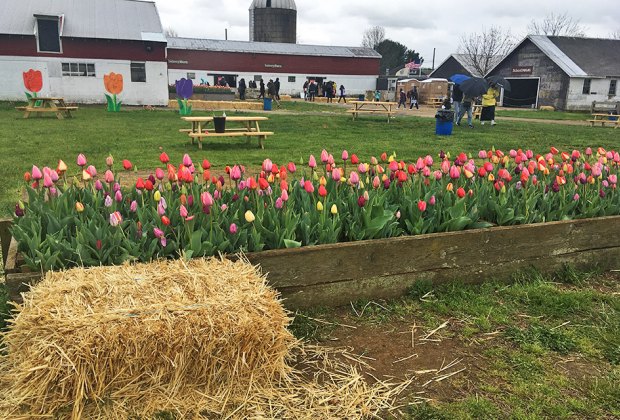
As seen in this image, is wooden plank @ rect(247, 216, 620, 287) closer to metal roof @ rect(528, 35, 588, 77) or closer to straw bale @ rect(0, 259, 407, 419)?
straw bale @ rect(0, 259, 407, 419)

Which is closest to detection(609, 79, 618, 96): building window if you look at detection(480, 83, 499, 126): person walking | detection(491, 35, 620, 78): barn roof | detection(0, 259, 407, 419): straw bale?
detection(491, 35, 620, 78): barn roof

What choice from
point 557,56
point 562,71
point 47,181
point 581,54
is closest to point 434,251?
point 47,181

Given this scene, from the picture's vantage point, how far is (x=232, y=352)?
8.35ft

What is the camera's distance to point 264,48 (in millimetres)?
50688

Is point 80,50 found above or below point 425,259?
above

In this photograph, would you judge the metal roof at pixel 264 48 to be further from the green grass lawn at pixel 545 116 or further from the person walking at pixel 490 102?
the person walking at pixel 490 102

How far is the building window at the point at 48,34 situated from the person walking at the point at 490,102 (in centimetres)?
2584

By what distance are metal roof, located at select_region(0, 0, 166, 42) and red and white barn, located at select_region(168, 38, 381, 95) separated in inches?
489

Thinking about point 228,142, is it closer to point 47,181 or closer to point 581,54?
point 47,181

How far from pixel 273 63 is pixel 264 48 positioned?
191 cm

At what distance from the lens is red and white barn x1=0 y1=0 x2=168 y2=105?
1222 inches

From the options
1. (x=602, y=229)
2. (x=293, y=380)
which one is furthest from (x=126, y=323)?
(x=602, y=229)

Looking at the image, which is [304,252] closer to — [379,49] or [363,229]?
[363,229]

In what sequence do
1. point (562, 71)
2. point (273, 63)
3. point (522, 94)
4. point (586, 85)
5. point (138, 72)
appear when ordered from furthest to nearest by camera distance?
point (273, 63), point (522, 94), point (586, 85), point (562, 71), point (138, 72)
